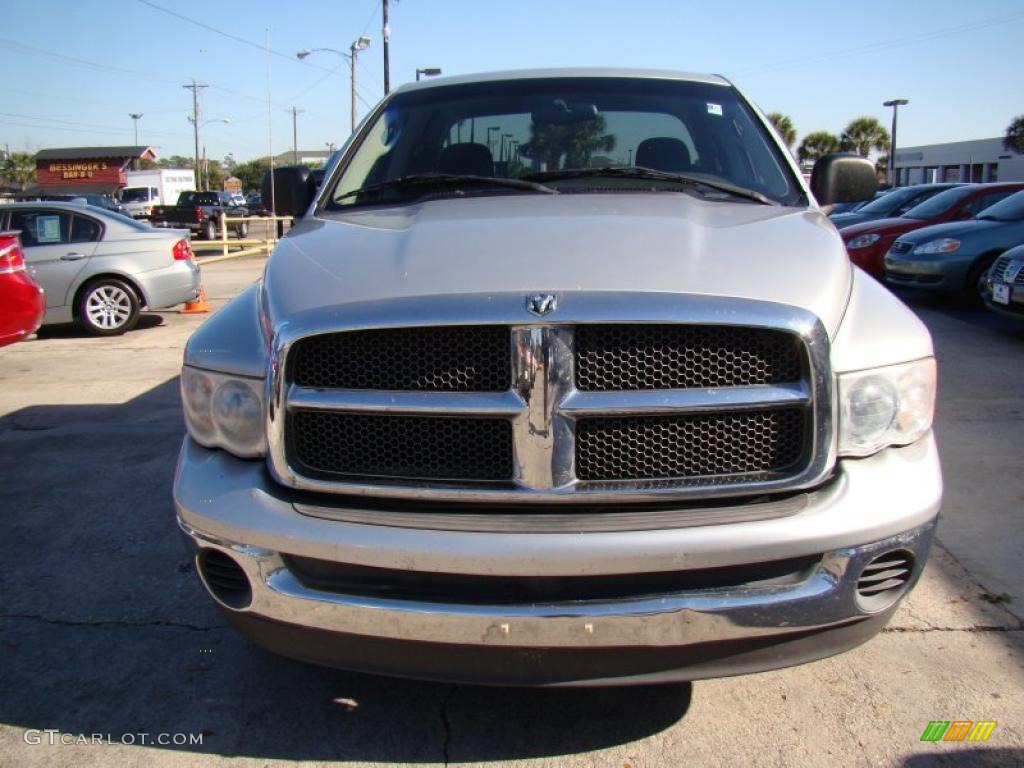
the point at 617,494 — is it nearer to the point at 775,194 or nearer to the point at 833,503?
the point at 833,503

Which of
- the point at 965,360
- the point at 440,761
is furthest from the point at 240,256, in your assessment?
the point at 440,761

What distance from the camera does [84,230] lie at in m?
10.1

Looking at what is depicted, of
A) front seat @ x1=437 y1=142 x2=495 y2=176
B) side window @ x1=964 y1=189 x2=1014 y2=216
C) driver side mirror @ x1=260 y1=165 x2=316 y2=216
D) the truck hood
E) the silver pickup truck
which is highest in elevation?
side window @ x1=964 y1=189 x2=1014 y2=216

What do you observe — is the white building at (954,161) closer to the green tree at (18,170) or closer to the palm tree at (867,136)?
the palm tree at (867,136)

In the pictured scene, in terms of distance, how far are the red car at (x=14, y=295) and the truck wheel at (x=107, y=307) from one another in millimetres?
3837

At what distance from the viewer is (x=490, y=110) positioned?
3.80 meters

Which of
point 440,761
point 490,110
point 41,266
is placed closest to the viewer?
point 440,761

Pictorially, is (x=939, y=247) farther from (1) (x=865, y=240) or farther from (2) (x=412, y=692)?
(2) (x=412, y=692)

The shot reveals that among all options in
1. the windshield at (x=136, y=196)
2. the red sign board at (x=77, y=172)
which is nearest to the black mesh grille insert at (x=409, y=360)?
the windshield at (x=136, y=196)

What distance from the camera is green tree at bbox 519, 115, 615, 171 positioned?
11.7 feet

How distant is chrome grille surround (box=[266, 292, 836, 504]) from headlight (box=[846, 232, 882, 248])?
1180cm

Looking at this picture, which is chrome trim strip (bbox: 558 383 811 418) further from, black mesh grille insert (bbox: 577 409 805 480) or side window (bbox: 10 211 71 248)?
side window (bbox: 10 211 71 248)

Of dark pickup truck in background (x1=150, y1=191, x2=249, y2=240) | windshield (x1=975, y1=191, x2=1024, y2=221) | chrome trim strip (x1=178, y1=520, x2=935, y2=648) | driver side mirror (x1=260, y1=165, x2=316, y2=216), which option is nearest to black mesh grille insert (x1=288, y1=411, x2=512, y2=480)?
chrome trim strip (x1=178, y1=520, x2=935, y2=648)

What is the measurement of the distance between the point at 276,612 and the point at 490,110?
2.43 metres
